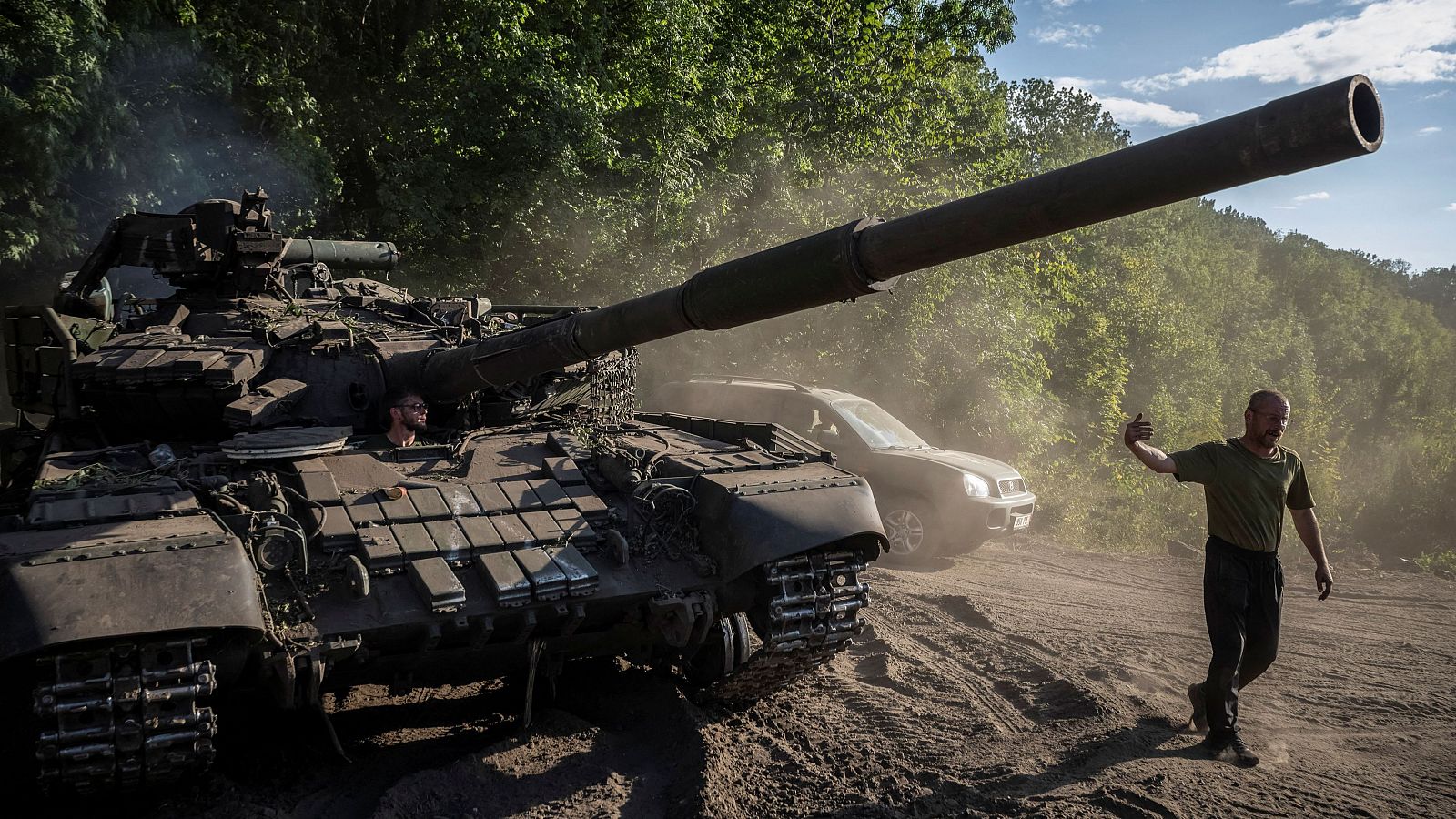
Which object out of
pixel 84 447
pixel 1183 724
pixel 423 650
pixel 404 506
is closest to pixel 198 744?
pixel 423 650

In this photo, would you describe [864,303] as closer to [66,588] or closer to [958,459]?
[958,459]

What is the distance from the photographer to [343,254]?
9461mm

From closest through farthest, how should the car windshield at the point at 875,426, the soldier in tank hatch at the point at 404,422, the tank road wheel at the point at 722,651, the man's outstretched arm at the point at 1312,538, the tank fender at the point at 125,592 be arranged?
1. the tank fender at the point at 125,592
2. the man's outstretched arm at the point at 1312,538
3. the soldier in tank hatch at the point at 404,422
4. the tank road wheel at the point at 722,651
5. the car windshield at the point at 875,426

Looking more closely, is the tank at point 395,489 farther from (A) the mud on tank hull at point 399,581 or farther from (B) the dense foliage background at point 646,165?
(B) the dense foliage background at point 646,165

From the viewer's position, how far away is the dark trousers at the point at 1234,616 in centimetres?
584

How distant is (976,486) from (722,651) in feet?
19.4

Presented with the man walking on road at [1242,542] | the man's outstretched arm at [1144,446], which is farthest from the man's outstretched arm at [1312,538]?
the man's outstretched arm at [1144,446]

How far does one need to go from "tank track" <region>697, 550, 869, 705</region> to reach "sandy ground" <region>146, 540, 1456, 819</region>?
449mm

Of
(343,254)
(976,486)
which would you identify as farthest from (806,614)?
(976,486)

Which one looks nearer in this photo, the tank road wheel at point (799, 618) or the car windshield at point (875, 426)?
the tank road wheel at point (799, 618)

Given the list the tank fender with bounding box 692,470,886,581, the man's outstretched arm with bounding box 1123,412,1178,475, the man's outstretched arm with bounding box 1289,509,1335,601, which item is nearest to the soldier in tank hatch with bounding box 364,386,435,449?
the tank fender with bounding box 692,470,886,581

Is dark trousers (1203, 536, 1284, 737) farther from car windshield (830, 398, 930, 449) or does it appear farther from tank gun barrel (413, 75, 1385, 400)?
car windshield (830, 398, 930, 449)

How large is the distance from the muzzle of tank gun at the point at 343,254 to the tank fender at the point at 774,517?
4.69 m

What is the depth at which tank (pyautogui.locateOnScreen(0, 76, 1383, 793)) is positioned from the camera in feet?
13.2
